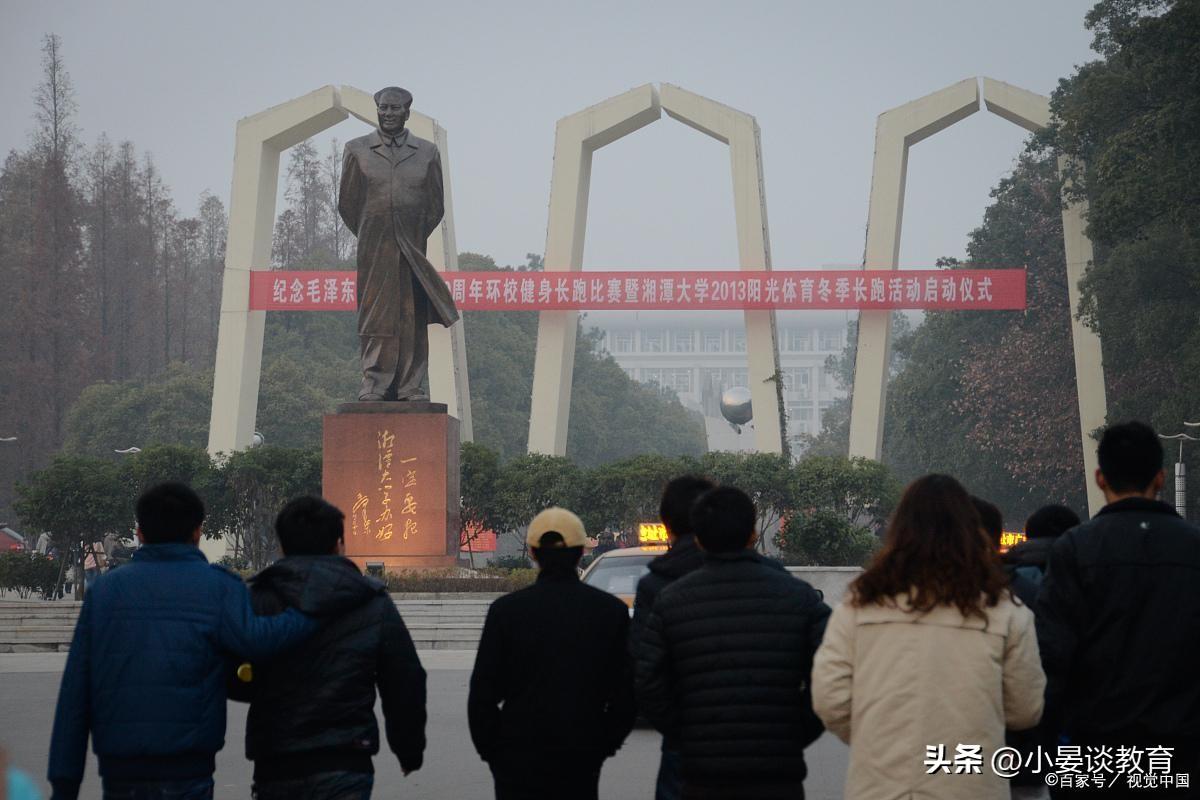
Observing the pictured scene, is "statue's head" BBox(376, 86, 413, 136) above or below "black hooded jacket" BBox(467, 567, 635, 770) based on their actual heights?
above

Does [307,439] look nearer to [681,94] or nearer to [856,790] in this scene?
[681,94]

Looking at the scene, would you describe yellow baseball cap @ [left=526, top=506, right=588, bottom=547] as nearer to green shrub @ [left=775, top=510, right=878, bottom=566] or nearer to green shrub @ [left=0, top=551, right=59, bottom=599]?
green shrub @ [left=775, top=510, right=878, bottom=566]

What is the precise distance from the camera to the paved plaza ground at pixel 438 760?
820 cm

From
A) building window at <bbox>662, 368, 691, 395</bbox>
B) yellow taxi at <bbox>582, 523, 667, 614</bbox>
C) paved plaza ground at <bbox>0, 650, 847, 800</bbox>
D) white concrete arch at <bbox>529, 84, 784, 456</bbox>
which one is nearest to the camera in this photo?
paved plaza ground at <bbox>0, 650, 847, 800</bbox>

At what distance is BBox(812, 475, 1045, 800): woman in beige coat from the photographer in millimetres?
3645

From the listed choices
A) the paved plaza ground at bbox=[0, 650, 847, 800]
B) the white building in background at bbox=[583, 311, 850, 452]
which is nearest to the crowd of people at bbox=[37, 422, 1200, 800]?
the paved plaza ground at bbox=[0, 650, 847, 800]

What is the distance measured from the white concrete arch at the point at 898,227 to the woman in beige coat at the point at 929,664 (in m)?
27.2

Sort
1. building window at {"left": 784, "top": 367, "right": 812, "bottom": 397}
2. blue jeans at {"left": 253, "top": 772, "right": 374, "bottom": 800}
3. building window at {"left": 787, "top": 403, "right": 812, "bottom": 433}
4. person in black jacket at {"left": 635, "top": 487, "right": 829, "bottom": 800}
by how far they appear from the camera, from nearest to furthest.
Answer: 1. person in black jacket at {"left": 635, "top": 487, "right": 829, "bottom": 800}
2. blue jeans at {"left": 253, "top": 772, "right": 374, "bottom": 800}
3. building window at {"left": 787, "top": 403, "right": 812, "bottom": 433}
4. building window at {"left": 784, "top": 367, "right": 812, "bottom": 397}

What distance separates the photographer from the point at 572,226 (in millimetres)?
31344

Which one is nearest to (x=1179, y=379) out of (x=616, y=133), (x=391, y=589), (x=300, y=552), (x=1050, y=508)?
(x=616, y=133)

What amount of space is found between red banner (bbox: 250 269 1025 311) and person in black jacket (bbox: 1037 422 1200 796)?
26330 millimetres

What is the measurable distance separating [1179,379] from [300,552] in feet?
89.7

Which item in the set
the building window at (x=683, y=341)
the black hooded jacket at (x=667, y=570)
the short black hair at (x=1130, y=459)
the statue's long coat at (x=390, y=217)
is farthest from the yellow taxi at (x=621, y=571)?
the building window at (x=683, y=341)

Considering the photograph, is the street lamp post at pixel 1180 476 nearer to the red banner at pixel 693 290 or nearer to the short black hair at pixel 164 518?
the red banner at pixel 693 290
